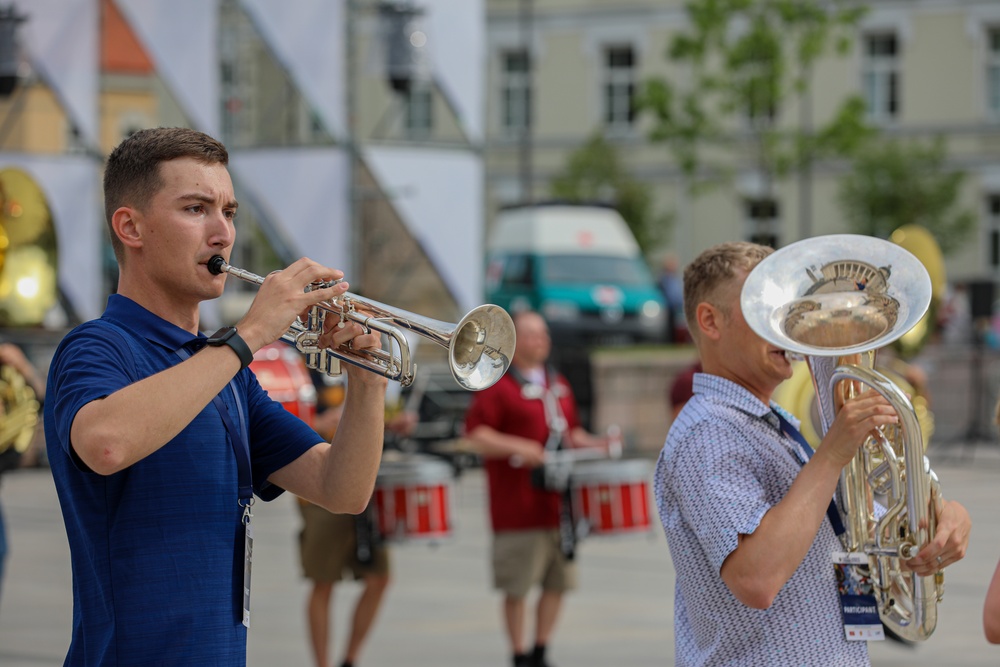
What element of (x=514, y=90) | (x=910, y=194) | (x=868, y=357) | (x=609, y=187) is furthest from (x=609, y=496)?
(x=514, y=90)

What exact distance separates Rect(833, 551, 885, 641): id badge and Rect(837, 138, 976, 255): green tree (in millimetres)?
30940

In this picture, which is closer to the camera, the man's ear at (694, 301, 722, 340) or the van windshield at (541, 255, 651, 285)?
the man's ear at (694, 301, 722, 340)

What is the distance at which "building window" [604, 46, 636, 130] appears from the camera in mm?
39156

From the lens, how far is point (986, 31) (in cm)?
3569

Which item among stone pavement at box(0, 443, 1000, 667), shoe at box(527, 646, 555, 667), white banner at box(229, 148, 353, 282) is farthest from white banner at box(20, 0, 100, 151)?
shoe at box(527, 646, 555, 667)

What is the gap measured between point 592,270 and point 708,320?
1944cm

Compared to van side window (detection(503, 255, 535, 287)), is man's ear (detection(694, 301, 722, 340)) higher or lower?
higher

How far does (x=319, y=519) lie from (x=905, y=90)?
31785mm

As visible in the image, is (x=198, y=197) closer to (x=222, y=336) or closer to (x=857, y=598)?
(x=222, y=336)

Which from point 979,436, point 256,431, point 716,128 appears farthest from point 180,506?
point 716,128

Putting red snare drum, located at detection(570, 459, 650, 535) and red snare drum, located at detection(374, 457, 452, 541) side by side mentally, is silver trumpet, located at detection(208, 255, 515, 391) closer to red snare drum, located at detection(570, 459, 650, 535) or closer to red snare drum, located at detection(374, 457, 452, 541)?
red snare drum, located at detection(374, 457, 452, 541)

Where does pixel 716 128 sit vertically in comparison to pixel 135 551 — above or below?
above

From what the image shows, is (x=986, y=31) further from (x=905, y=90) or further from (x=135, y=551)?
(x=135, y=551)

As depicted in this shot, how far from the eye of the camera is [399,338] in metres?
3.08
